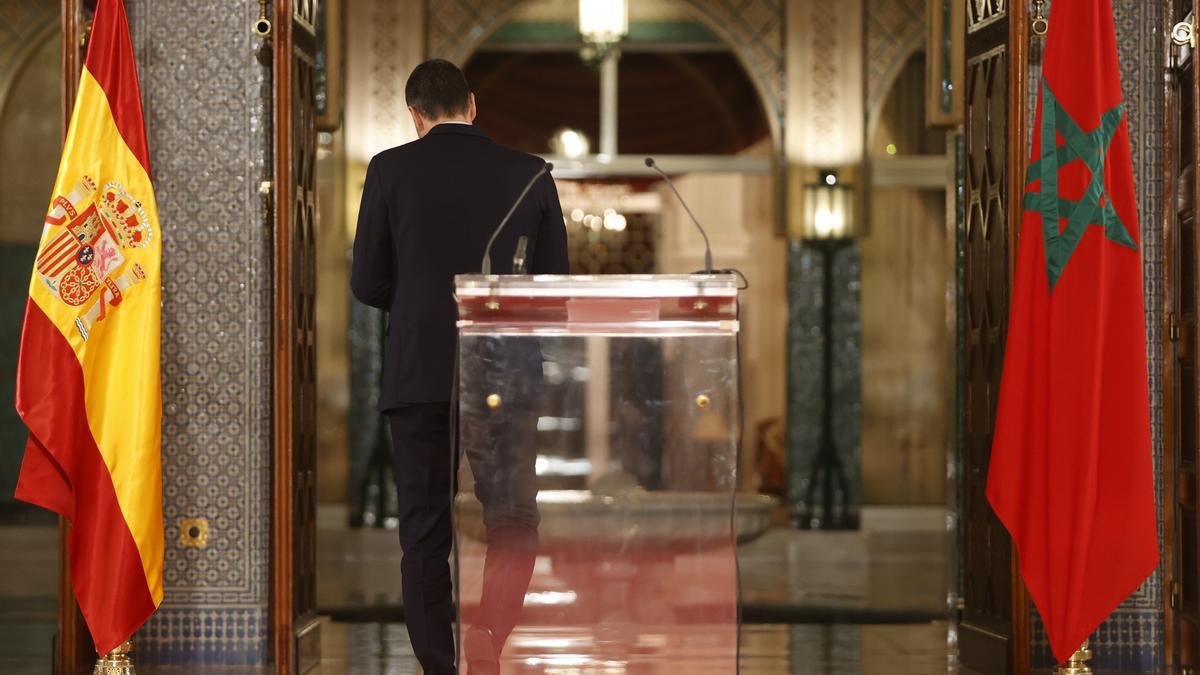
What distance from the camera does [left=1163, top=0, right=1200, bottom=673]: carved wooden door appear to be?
14.8 ft

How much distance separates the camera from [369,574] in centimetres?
811

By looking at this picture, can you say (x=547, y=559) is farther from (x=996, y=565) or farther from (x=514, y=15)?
(x=514, y=15)

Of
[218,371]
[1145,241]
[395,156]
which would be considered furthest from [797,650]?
[395,156]

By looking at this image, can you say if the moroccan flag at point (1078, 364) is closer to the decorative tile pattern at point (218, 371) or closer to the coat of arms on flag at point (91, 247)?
the decorative tile pattern at point (218, 371)

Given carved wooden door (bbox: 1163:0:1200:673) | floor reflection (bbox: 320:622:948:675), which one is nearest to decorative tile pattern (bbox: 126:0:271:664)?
floor reflection (bbox: 320:622:948:675)

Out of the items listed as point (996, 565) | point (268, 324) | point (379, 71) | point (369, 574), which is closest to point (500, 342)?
point (268, 324)

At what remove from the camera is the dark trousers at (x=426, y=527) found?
357 cm

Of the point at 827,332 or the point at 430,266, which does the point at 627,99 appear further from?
the point at 430,266

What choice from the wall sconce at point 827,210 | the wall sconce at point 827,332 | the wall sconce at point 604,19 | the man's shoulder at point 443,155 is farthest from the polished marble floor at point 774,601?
the wall sconce at point 604,19

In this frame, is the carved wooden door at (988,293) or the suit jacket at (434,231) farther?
the carved wooden door at (988,293)

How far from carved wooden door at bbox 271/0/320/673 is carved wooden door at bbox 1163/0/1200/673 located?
3021mm

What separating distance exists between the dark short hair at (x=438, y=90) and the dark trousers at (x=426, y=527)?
0.79 meters

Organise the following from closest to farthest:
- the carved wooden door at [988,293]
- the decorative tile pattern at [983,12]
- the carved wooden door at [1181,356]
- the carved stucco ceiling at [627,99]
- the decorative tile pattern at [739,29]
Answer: the carved wooden door at [1181,356]
the carved wooden door at [988,293]
the decorative tile pattern at [983,12]
the decorative tile pattern at [739,29]
the carved stucco ceiling at [627,99]

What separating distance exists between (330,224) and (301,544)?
617 cm
